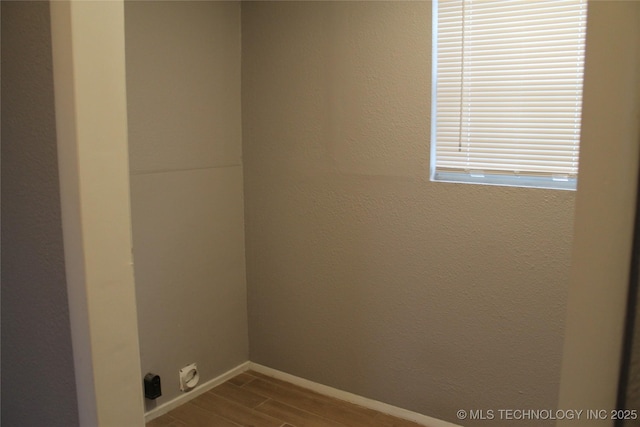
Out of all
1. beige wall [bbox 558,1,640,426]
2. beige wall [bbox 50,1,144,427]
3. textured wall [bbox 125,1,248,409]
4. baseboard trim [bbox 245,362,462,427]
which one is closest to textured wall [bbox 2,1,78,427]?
beige wall [bbox 50,1,144,427]

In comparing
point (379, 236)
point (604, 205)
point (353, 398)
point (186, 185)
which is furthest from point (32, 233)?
point (353, 398)

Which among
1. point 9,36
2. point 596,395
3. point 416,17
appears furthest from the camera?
point 416,17

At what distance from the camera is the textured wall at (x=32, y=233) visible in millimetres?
1106

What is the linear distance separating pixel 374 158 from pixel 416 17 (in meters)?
0.67

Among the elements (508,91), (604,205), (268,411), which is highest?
(508,91)

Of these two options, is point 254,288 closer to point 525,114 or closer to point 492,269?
point 492,269

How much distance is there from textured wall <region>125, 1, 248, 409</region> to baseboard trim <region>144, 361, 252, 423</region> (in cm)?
4

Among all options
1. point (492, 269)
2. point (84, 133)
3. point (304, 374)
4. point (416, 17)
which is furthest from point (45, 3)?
point (304, 374)

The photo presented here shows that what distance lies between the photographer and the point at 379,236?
2.55 m

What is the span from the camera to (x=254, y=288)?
3039 millimetres

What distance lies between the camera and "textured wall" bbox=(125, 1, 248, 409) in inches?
94.5

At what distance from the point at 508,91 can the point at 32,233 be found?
1.87 meters

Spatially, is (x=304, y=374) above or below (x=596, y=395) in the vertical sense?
below

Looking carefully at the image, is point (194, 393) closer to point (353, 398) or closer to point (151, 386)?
point (151, 386)
